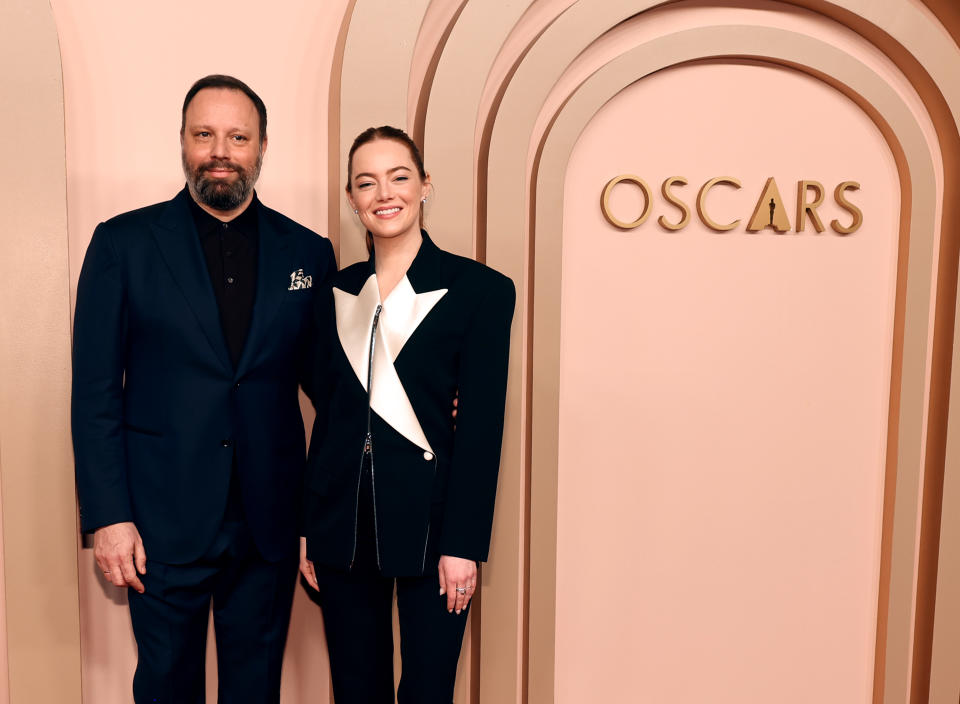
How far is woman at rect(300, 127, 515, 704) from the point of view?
1713 mm

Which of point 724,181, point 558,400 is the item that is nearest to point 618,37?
point 724,181

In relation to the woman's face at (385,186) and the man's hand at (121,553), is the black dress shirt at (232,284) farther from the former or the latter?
the woman's face at (385,186)

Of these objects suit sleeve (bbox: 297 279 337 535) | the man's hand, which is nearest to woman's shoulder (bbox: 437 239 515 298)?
suit sleeve (bbox: 297 279 337 535)

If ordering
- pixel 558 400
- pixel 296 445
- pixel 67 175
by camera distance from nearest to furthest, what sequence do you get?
pixel 296 445 → pixel 67 175 → pixel 558 400

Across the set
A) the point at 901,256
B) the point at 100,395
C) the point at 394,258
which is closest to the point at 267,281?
the point at 394,258

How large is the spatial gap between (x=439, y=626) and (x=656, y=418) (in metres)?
1.10

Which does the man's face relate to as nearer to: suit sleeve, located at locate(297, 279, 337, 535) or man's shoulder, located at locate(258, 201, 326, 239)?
man's shoulder, located at locate(258, 201, 326, 239)

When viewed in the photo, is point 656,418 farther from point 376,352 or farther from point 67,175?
point 67,175

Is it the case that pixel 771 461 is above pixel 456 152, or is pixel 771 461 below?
below

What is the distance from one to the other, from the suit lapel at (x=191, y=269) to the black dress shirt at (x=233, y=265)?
1.1 inches

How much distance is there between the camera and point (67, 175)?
82.9 inches

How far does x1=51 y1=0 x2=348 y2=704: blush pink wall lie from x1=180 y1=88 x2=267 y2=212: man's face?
374 millimetres

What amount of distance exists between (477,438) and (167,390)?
0.81 m

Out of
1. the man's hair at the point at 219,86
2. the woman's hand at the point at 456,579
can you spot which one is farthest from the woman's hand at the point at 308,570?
the man's hair at the point at 219,86
